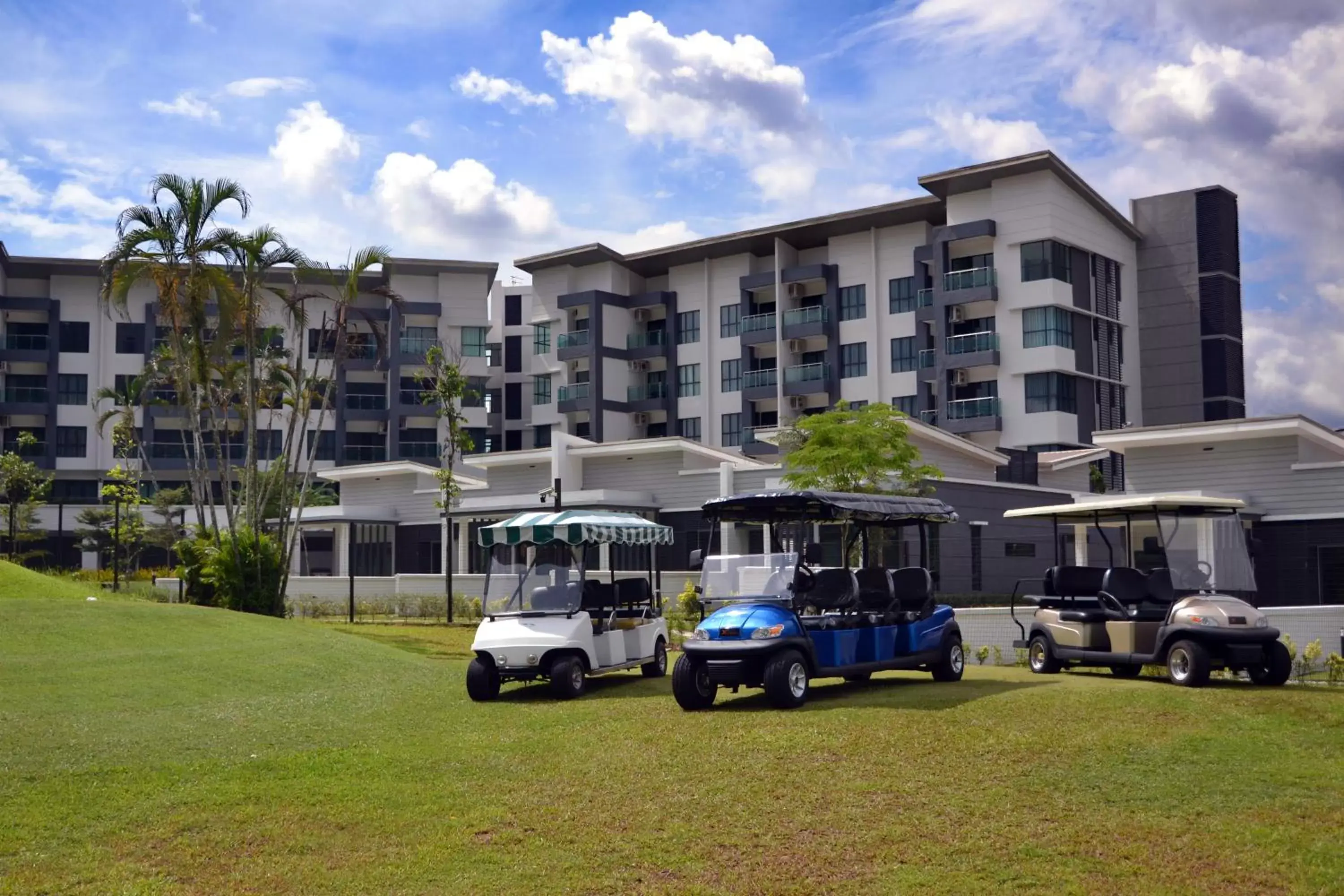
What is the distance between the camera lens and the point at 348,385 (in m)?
74.0

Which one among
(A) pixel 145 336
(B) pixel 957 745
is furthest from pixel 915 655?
(A) pixel 145 336

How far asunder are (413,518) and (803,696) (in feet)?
120

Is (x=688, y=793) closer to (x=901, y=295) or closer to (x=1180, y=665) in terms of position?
(x=1180, y=665)

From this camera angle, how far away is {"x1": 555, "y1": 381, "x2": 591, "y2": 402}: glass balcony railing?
218 ft

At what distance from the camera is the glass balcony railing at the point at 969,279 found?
54.5 metres

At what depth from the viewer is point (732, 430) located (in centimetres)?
6375

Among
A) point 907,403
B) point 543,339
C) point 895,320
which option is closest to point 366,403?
point 543,339

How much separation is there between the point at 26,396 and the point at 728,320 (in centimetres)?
3852

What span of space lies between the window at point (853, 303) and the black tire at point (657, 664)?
4159 centimetres

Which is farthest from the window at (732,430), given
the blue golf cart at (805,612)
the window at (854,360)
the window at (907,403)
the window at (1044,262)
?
the blue golf cart at (805,612)

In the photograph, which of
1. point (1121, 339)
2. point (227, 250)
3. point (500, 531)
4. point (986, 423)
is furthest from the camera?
point (1121, 339)

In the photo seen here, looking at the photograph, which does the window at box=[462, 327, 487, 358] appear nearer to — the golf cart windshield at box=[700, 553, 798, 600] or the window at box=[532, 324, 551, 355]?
the window at box=[532, 324, 551, 355]

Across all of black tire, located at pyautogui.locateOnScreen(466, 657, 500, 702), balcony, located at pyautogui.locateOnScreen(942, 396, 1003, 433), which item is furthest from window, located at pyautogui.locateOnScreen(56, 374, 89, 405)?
black tire, located at pyautogui.locateOnScreen(466, 657, 500, 702)

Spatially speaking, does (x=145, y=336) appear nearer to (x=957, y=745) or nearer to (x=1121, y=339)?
(x=1121, y=339)
